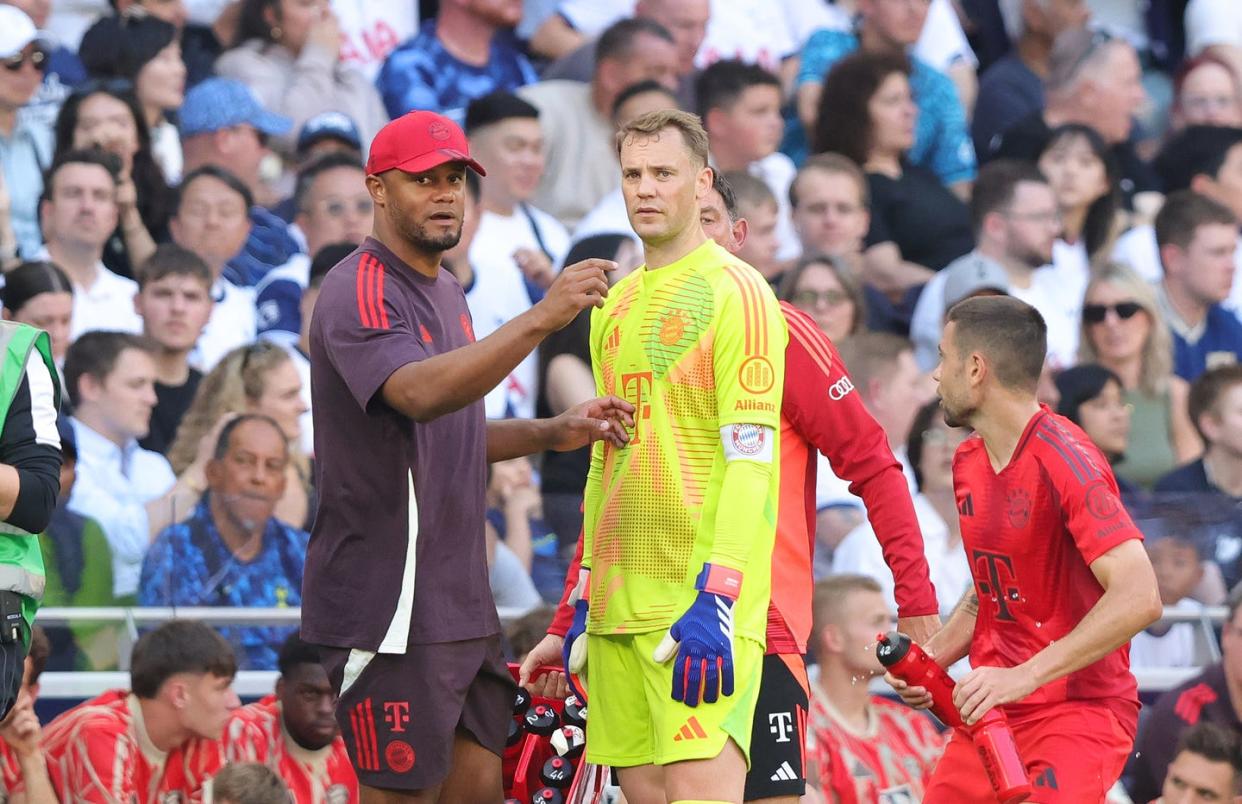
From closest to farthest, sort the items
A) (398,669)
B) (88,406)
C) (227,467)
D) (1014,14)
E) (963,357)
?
(398,669) → (963,357) → (227,467) → (88,406) → (1014,14)

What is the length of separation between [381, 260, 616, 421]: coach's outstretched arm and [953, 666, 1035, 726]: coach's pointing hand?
56.4 inches

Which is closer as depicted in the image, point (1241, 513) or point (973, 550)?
point (973, 550)

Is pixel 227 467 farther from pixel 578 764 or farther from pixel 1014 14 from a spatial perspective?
pixel 1014 14

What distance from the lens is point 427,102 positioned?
1072 centimetres

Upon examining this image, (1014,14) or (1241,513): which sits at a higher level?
(1014,14)

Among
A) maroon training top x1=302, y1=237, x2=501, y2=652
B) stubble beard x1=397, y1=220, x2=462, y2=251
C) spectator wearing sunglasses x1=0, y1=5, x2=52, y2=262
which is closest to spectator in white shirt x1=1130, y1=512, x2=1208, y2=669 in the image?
maroon training top x1=302, y1=237, x2=501, y2=652

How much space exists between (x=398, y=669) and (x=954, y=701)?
1475 millimetres

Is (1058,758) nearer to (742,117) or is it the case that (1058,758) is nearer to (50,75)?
(742,117)

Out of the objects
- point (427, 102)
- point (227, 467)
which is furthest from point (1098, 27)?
point (227, 467)

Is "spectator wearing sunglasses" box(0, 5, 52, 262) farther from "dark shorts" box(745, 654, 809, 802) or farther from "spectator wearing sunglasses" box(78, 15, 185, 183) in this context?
"dark shorts" box(745, 654, 809, 802)

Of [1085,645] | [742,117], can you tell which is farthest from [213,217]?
[1085,645]

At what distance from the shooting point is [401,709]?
5.15 metres

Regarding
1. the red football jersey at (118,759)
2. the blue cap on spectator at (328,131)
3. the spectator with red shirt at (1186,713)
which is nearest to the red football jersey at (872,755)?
the spectator with red shirt at (1186,713)

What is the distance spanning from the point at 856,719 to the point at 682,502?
319 cm
